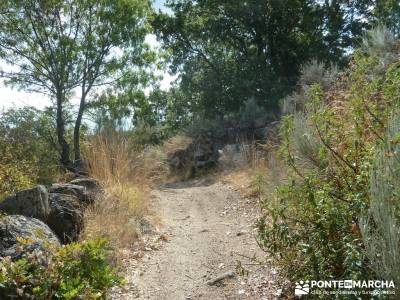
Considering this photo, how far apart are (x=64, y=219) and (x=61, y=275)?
1.75 meters

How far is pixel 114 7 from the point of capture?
9914 millimetres

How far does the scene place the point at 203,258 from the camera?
15.6 ft

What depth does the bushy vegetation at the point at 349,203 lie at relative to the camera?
2.32m

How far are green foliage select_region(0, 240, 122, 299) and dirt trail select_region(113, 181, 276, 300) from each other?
0.95m

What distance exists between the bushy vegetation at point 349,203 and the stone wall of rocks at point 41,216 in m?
1.78

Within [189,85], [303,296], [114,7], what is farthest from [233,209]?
[189,85]

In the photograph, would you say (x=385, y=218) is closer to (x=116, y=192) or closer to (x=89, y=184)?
(x=89, y=184)

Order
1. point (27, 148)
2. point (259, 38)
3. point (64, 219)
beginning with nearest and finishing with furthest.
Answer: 1. point (64, 219)
2. point (27, 148)
3. point (259, 38)

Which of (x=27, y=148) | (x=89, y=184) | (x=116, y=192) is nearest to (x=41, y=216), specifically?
(x=89, y=184)

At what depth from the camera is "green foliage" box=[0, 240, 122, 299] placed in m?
2.73

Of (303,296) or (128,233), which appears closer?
(303,296)

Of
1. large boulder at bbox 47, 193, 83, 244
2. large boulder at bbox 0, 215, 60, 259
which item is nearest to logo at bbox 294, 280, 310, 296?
large boulder at bbox 0, 215, 60, 259

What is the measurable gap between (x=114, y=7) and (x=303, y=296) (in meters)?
8.42

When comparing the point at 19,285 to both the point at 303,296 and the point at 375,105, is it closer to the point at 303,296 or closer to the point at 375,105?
the point at 303,296
